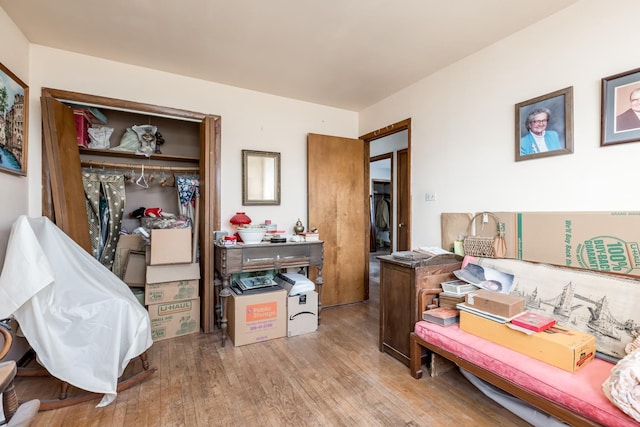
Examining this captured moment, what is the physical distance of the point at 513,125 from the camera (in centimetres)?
229

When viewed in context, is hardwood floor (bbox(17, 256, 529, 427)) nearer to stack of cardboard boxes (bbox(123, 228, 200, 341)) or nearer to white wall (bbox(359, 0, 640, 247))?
stack of cardboard boxes (bbox(123, 228, 200, 341))

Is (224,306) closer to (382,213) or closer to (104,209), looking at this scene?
(104,209)

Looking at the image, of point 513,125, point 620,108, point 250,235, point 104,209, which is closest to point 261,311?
point 250,235

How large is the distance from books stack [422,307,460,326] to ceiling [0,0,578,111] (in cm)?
208

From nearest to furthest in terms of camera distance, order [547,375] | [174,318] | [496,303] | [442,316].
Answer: [547,375] < [496,303] < [442,316] < [174,318]

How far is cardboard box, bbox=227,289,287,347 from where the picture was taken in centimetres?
263

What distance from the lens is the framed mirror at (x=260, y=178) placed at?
10.9 feet

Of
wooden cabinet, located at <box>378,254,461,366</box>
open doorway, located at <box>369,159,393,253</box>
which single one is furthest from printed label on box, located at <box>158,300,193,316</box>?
open doorway, located at <box>369,159,393,253</box>

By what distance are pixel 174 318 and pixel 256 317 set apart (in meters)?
0.78

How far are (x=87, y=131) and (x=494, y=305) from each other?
142 inches

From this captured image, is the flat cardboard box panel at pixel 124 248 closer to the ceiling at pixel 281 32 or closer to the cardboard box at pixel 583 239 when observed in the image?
the ceiling at pixel 281 32

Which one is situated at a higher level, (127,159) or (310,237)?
(127,159)

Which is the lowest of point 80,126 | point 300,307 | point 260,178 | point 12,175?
point 300,307

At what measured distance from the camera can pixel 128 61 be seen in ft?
9.04
